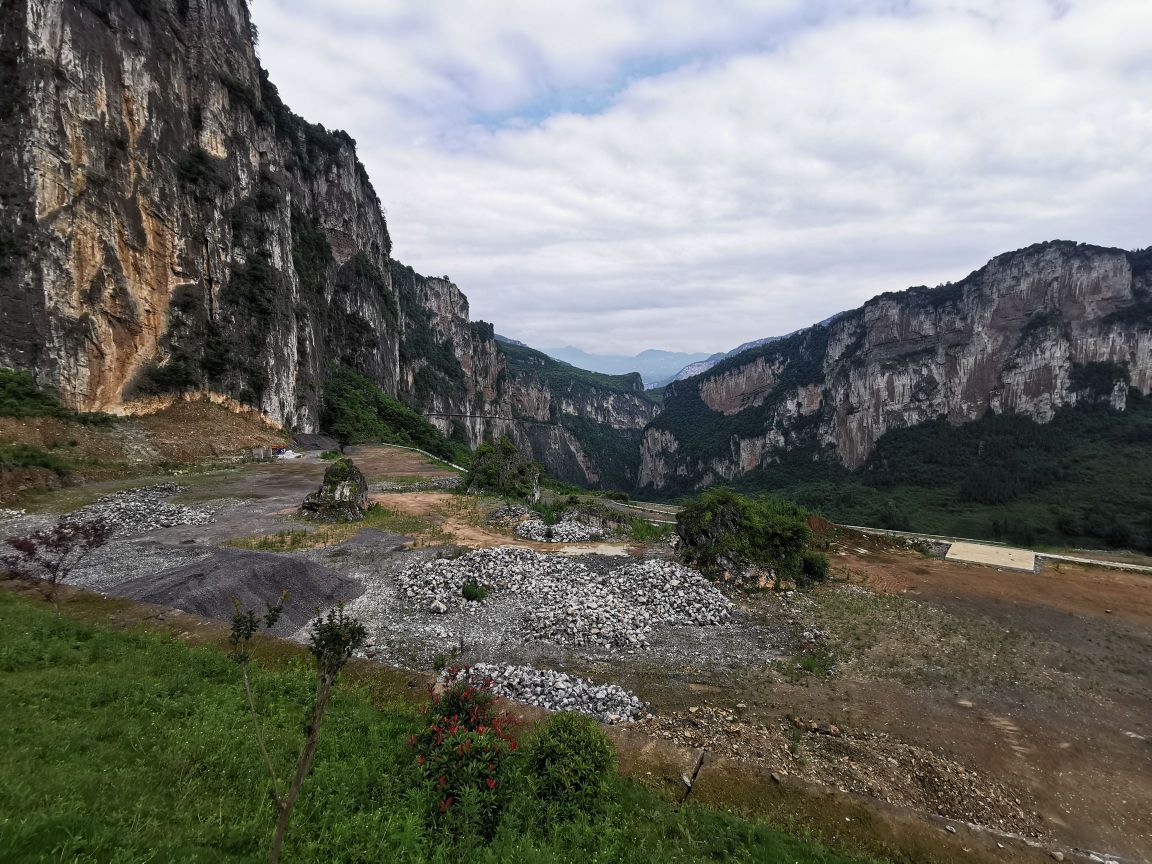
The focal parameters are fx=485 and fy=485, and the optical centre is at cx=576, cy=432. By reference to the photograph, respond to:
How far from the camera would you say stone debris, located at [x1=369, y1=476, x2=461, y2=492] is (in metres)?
30.9

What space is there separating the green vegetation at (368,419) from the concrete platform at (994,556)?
158 ft

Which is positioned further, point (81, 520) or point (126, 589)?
point (81, 520)

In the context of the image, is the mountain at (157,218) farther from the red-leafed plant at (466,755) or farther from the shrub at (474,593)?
the red-leafed plant at (466,755)

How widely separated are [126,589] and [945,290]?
130359 millimetres

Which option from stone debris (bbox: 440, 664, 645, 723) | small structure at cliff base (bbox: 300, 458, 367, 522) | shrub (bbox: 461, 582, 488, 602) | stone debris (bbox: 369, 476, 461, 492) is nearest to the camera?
stone debris (bbox: 440, 664, 645, 723)

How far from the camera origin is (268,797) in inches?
200

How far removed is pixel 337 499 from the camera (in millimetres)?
21734

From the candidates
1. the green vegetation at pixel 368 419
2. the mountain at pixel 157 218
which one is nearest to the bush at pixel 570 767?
the mountain at pixel 157 218

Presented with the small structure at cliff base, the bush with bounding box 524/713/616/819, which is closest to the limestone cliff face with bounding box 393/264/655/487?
the small structure at cliff base

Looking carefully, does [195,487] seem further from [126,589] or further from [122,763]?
[122,763]

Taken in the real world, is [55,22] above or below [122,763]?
above

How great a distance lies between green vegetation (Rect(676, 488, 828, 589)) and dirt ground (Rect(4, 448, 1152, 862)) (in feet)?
4.08

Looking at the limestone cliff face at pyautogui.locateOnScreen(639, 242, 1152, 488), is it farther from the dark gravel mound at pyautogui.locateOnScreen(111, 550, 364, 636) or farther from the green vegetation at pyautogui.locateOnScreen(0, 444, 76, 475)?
the green vegetation at pyautogui.locateOnScreen(0, 444, 76, 475)

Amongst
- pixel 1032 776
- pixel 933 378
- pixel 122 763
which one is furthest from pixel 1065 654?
pixel 933 378
